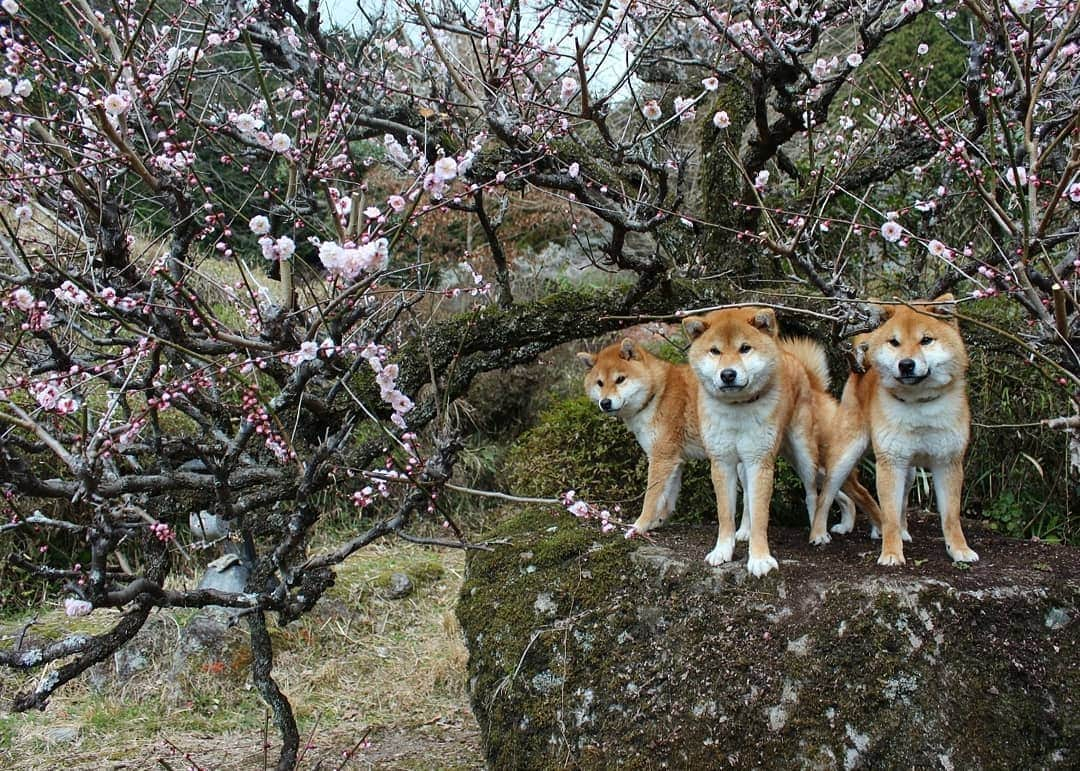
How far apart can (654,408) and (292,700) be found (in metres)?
2.96

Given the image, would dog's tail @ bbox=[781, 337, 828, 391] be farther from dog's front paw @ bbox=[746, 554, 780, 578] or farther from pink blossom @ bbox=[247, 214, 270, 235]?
pink blossom @ bbox=[247, 214, 270, 235]

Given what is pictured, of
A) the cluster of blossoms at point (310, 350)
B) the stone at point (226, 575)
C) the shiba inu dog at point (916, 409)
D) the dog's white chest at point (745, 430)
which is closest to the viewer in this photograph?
the cluster of blossoms at point (310, 350)

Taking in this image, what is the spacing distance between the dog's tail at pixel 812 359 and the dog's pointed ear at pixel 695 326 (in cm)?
70

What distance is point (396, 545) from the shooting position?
7969 millimetres

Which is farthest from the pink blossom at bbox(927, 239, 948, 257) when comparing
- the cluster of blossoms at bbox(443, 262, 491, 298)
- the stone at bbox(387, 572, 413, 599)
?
→ the stone at bbox(387, 572, 413, 599)

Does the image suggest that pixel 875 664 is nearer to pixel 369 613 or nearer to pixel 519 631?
pixel 519 631

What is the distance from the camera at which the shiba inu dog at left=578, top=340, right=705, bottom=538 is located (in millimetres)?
4246

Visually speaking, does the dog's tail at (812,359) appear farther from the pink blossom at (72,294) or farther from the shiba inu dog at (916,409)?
the pink blossom at (72,294)

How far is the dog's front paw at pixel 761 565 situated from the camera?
3.46m

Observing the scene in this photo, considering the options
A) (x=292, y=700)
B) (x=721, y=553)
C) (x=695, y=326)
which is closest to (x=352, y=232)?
(x=695, y=326)

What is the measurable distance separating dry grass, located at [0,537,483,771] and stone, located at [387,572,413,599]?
7cm

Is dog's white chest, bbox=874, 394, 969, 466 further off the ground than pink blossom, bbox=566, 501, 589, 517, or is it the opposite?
dog's white chest, bbox=874, 394, 969, 466

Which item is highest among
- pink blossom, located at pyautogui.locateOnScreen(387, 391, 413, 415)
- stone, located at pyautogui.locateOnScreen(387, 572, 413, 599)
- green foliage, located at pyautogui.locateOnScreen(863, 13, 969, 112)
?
green foliage, located at pyautogui.locateOnScreen(863, 13, 969, 112)

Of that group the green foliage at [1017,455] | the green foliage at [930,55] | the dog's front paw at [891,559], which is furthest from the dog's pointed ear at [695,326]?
the green foliage at [930,55]
